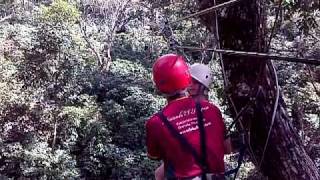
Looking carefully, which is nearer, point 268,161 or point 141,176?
point 268,161

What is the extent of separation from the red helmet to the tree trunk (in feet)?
0.59

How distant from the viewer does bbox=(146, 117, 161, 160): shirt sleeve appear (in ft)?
4.33

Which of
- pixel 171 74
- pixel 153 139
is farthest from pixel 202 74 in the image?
pixel 153 139

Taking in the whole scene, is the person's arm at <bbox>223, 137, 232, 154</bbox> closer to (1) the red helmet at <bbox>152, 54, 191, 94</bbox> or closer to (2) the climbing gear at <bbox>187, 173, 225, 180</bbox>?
(2) the climbing gear at <bbox>187, 173, 225, 180</bbox>

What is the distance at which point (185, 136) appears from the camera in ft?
4.23

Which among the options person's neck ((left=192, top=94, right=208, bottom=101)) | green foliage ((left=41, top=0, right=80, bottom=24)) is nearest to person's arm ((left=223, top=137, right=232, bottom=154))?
person's neck ((left=192, top=94, right=208, bottom=101))

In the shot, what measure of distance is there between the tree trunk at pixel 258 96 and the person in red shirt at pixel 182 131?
0.13m

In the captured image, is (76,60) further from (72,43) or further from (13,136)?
(13,136)

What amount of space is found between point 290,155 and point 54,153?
6.90 m

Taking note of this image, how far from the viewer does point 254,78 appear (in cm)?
142

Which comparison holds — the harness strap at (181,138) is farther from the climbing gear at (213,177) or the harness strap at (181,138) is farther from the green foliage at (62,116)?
the green foliage at (62,116)

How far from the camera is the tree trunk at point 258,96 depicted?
1363mm

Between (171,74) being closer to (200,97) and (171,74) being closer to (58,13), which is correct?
(200,97)

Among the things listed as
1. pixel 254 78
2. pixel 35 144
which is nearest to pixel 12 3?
pixel 35 144
